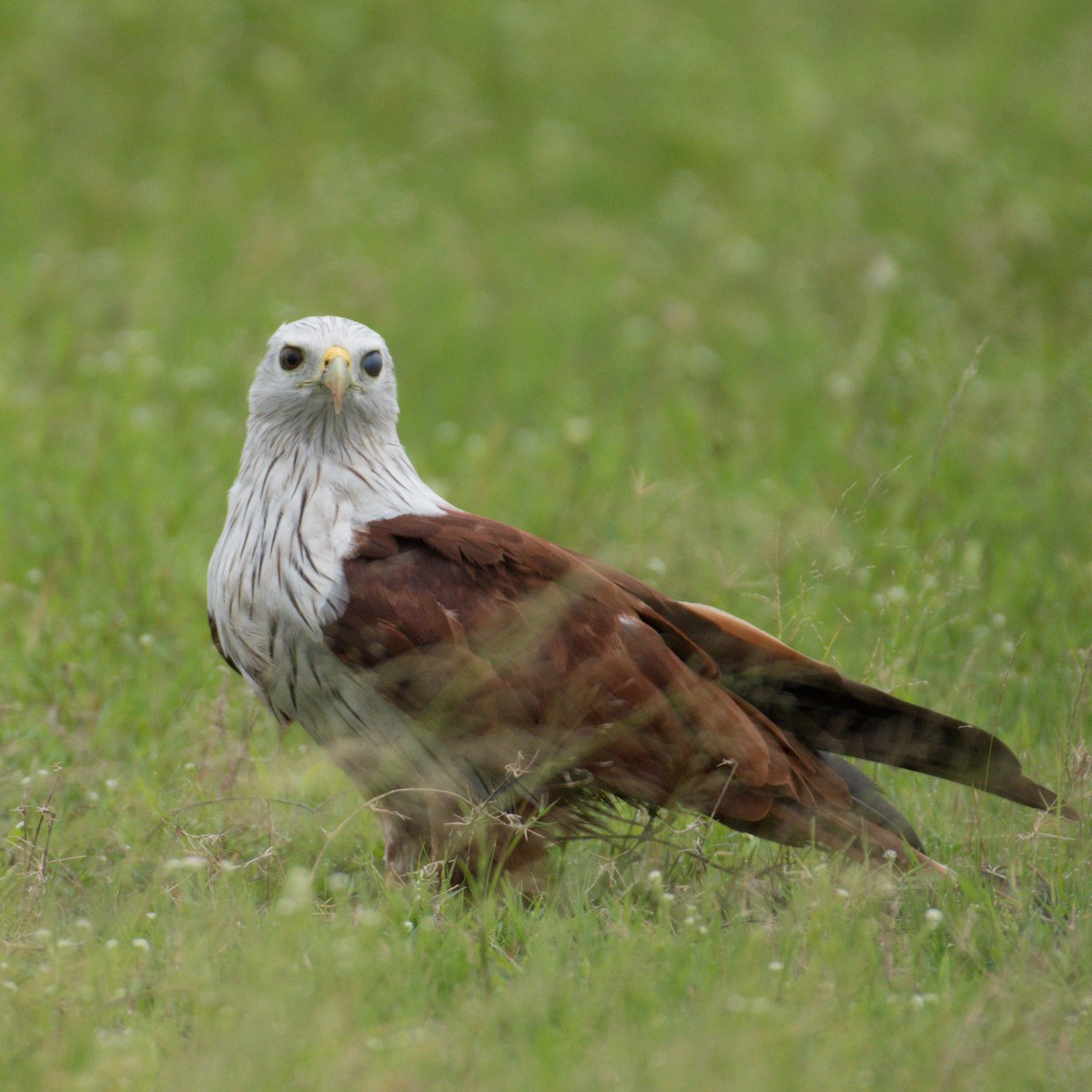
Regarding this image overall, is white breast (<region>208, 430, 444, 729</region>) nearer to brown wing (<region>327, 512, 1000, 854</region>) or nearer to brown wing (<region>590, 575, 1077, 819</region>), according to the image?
brown wing (<region>327, 512, 1000, 854</region>)

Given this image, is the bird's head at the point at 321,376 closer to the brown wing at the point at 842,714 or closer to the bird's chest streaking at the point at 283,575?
the bird's chest streaking at the point at 283,575

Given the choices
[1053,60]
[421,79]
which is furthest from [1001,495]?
[1053,60]

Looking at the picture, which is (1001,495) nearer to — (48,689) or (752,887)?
(752,887)

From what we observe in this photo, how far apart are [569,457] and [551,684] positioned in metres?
3.12

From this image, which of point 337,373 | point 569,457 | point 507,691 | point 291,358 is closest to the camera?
point 507,691

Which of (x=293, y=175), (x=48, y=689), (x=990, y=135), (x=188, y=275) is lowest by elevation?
(x=48, y=689)

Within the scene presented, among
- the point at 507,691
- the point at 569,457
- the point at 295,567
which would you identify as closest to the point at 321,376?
the point at 295,567

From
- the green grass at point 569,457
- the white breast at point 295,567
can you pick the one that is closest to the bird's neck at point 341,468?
the white breast at point 295,567

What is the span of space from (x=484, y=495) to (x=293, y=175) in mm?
4386

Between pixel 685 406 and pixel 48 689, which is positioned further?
pixel 685 406

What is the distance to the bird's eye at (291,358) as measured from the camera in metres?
4.19

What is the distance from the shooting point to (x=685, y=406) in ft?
23.9

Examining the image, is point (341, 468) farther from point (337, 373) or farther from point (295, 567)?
point (295, 567)

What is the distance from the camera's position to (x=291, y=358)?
4199 millimetres
